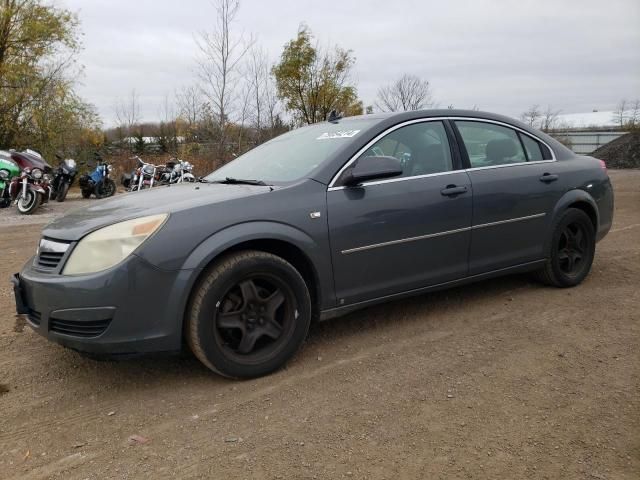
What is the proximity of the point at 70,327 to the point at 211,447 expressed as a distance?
995 millimetres

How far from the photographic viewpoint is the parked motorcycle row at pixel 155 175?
13914 mm

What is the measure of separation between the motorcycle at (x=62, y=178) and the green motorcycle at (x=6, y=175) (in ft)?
3.99

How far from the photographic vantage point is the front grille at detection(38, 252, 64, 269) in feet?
9.32

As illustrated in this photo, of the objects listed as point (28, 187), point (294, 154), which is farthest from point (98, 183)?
point (294, 154)

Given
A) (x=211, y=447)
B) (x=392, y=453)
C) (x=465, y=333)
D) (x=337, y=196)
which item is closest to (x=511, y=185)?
(x=465, y=333)

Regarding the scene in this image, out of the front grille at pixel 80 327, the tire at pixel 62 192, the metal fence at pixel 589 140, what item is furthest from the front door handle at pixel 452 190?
the metal fence at pixel 589 140

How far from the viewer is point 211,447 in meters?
→ 2.37

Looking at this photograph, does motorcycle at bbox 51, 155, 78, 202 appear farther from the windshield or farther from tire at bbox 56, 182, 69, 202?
the windshield

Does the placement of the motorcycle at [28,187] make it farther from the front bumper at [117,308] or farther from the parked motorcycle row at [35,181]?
the front bumper at [117,308]

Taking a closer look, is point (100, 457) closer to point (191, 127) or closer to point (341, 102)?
point (191, 127)

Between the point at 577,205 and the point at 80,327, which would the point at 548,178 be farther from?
the point at 80,327

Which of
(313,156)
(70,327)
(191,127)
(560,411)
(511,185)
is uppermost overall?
(191,127)

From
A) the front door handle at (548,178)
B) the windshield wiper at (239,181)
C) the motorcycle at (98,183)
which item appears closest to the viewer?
the windshield wiper at (239,181)

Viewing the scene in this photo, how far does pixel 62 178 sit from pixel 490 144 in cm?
1213
